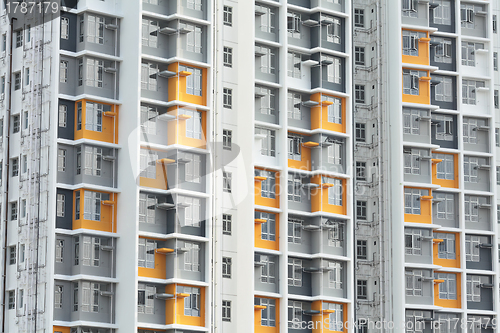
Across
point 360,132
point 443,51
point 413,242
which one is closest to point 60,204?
point 360,132

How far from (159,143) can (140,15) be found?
218 inches

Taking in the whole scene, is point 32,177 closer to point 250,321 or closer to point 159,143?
point 159,143

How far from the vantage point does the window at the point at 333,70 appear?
5634cm

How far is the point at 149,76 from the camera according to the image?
171 feet

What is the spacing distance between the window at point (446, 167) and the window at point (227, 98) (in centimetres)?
1149

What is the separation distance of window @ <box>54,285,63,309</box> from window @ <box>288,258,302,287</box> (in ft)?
35.1

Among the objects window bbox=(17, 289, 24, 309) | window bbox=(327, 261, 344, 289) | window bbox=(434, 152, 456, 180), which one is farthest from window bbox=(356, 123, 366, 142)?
window bbox=(17, 289, 24, 309)

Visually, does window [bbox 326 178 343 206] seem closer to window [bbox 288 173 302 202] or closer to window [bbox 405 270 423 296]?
window [bbox 288 173 302 202]

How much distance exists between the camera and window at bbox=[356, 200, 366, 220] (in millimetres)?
58062

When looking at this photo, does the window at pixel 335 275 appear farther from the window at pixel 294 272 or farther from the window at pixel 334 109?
the window at pixel 334 109

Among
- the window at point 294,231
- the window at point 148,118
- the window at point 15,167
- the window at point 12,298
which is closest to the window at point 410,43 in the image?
the window at point 294,231

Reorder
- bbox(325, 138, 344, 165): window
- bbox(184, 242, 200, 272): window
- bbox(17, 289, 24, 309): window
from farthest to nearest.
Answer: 1. bbox(325, 138, 344, 165): window
2. bbox(184, 242, 200, 272): window
3. bbox(17, 289, 24, 309): window

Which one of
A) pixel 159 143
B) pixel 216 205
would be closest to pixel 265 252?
pixel 216 205

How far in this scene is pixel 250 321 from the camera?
5175 centimetres
